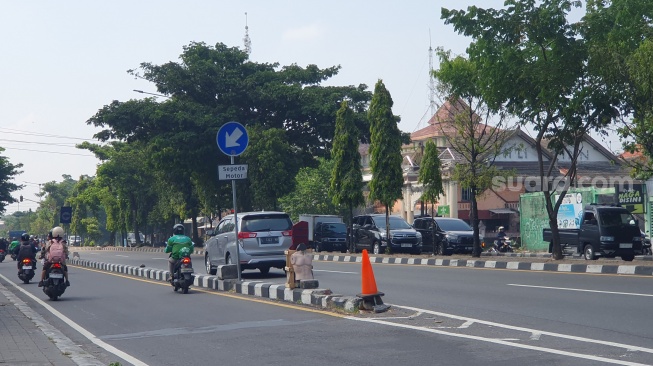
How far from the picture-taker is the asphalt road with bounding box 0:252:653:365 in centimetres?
818

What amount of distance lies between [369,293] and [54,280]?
8.61 m

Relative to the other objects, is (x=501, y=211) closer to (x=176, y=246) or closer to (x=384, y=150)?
(x=384, y=150)

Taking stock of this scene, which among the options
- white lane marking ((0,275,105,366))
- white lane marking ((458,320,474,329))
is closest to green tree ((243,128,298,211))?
white lane marking ((0,275,105,366))

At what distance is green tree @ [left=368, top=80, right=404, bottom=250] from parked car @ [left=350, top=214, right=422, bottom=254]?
0.54 meters

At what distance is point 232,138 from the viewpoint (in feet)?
54.0

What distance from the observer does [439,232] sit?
32469mm

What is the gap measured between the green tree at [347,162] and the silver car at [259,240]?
14.6m

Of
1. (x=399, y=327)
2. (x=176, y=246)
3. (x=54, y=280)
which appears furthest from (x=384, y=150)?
(x=399, y=327)

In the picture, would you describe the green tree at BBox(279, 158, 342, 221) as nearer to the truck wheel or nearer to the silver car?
the truck wheel

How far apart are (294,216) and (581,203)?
3443cm

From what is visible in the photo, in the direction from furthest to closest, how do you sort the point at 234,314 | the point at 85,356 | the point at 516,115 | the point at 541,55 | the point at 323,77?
the point at 323,77 < the point at 516,115 < the point at 541,55 < the point at 234,314 < the point at 85,356

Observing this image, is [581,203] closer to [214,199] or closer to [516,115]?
[516,115]

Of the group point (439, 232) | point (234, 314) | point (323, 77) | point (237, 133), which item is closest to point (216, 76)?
point (323, 77)

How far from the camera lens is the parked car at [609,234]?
25.2 metres
